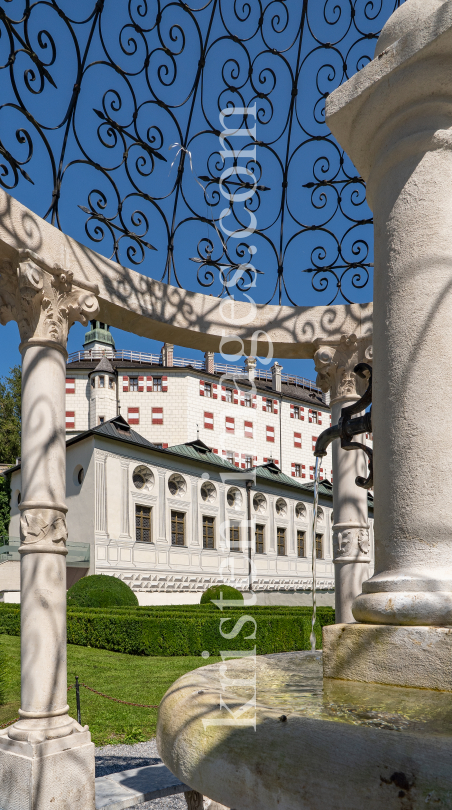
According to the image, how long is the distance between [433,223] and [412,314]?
1.07 ft

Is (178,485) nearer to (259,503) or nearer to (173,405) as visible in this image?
(259,503)

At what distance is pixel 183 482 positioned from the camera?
3083 centimetres

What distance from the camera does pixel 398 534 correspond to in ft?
6.62

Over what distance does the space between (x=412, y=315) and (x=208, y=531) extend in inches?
1210

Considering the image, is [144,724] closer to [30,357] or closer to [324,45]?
[30,357]

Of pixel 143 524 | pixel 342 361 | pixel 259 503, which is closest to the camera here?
pixel 342 361

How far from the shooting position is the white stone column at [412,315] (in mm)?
1951

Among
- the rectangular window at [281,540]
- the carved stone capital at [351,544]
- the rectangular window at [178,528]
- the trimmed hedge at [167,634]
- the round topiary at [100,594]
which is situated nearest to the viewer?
the carved stone capital at [351,544]

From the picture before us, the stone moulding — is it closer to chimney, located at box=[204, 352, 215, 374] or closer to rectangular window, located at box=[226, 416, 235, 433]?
rectangular window, located at box=[226, 416, 235, 433]

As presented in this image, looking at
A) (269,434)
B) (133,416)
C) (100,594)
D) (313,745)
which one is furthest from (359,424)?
(269,434)

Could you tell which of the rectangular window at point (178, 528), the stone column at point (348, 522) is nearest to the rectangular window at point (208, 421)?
the rectangular window at point (178, 528)

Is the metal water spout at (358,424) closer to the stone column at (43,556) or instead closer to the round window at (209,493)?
the stone column at (43,556)

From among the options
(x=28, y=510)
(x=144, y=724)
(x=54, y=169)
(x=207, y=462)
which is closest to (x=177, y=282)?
(x=54, y=169)

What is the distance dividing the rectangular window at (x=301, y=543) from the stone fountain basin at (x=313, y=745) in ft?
118
